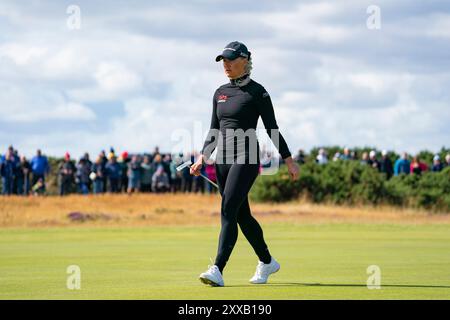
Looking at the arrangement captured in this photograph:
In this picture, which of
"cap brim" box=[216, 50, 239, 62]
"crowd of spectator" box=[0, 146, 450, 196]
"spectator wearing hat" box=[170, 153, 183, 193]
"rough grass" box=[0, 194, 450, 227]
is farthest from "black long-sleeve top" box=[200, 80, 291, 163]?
"spectator wearing hat" box=[170, 153, 183, 193]

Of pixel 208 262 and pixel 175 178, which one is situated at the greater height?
pixel 175 178

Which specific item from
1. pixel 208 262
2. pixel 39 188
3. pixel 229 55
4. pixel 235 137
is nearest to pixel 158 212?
pixel 39 188

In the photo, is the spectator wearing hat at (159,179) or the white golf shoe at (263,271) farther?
the spectator wearing hat at (159,179)

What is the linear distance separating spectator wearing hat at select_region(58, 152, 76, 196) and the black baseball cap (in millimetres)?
33273

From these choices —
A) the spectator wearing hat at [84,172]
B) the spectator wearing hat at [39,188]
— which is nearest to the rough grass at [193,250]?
the spectator wearing hat at [84,172]

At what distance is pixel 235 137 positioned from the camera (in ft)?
39.0

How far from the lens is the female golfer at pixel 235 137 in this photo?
1183cm

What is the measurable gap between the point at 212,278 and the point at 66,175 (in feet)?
114

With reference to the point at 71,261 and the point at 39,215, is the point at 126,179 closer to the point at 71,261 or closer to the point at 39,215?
the point at 39,215

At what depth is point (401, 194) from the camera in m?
44.6

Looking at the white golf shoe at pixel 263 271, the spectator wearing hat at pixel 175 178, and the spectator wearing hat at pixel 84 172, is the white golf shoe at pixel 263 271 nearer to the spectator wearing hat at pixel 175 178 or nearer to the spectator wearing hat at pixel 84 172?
the spectator wearing hat at pixel 175 178

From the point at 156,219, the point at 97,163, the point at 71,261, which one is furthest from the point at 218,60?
the point at 97,163

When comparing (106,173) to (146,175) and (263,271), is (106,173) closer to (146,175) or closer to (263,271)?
(146,175)

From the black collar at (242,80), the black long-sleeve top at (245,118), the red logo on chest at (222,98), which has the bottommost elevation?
the black long-sleeve top at (245,118)
